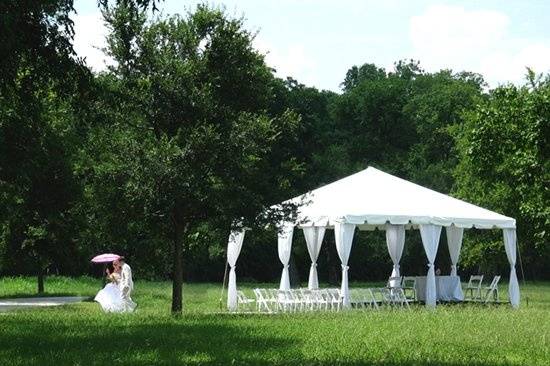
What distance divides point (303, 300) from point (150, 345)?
11.3 metres

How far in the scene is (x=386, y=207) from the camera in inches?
1008

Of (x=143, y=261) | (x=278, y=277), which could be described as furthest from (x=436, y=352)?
(x=278, y=277)

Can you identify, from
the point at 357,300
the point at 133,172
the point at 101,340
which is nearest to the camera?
the point at 101,340

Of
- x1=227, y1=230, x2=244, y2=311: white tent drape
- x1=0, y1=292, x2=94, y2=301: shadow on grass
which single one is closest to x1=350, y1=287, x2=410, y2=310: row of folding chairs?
x1=227, y1=230, x2=244, y2=311: white tent drape

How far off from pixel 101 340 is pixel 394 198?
46.8 feet

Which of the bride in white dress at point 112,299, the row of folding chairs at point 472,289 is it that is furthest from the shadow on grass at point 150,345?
the row of folding chairs at point 472,289

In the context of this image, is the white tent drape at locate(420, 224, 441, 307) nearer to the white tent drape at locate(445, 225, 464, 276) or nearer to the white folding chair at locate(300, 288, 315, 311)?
the white folding chair at locate(300, 288, 315, 311)

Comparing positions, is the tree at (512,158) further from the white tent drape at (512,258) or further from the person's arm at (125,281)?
the person's arm at (125,281)

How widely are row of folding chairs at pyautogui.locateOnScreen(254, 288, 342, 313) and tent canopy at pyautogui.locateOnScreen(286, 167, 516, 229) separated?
6.16 feet

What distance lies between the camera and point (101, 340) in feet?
45.3

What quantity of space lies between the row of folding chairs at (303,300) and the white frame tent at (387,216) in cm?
36

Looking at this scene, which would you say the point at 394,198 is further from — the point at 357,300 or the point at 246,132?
the point at 246,132

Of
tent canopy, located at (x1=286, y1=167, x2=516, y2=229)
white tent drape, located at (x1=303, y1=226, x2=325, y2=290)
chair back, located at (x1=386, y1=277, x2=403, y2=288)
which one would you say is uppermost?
tent canopy, located at (x1=286, y1=167, x2=516, y2=229)

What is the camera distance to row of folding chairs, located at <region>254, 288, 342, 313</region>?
2397 centimetres
